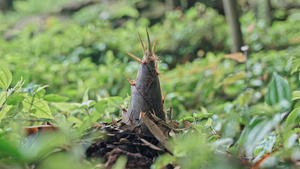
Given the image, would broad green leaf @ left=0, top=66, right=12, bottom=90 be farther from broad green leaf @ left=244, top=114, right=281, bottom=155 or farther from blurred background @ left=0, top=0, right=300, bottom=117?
broad green leaf @ left=244, top=114, right=281, bottom=155

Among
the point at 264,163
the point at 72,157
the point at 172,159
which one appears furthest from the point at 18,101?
the point at 264,163

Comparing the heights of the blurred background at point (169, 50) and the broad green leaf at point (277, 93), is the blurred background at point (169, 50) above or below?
below

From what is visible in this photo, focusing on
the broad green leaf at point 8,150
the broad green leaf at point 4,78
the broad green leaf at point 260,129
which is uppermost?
the broad green leaf at point 4,78

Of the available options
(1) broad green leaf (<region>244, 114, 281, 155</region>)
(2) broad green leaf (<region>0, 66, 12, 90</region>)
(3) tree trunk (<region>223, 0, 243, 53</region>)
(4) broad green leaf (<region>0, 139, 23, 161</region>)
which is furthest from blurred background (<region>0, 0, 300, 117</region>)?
(1) broad green leaf (<region>244, 114, 281, 155</region>)

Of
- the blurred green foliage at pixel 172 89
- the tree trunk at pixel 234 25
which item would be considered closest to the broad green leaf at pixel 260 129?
the blurred green foliage at pixel 172 89

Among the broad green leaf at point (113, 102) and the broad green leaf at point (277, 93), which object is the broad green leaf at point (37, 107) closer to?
the broad green leaf at point (113, 102)

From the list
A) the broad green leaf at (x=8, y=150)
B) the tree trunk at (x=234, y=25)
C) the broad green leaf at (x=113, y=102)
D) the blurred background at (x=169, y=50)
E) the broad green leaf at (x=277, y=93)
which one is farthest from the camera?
the tree trunk at (x=234, y=25)

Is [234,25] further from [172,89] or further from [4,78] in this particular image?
[4,78]
